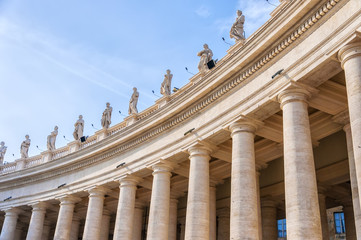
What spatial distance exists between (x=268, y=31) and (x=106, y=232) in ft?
126


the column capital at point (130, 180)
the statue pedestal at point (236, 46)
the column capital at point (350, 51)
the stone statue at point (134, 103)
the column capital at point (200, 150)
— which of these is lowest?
the column capital at point (130, 180)

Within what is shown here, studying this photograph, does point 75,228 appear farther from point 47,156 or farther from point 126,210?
point 126,210

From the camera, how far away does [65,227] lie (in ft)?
174

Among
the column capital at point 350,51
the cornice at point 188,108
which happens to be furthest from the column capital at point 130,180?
the column capital at point 350,51

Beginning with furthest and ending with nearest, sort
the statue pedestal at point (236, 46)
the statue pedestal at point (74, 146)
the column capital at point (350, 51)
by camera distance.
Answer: the statue pedestal at point (74, 146), the statue pedestal at point (236, 46), the column capital at point (350, 51)

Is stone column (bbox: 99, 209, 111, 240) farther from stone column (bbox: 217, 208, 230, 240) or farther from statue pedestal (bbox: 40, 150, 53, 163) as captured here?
stone column (bbox: 217, 208, 230, 240)

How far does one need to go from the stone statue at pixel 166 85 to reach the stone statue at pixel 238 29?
12.3 m

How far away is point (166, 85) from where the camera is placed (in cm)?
4916

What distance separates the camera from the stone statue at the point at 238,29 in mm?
38719

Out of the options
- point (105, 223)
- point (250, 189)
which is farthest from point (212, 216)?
point (105, 223)

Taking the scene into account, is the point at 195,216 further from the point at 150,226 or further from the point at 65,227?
the point at 65,227

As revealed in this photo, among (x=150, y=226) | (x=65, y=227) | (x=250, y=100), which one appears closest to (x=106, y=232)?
(x=65, y=227)

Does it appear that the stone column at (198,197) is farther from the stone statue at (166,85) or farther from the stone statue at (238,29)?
the stone statue at (166,85)

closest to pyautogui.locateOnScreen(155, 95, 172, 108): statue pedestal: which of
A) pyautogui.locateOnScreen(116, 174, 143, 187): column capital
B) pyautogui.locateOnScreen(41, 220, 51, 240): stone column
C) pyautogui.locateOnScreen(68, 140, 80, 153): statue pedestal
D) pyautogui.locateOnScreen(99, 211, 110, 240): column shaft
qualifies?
pyautogui.locateOnScreen(116, 174, 143, 187): column capital
